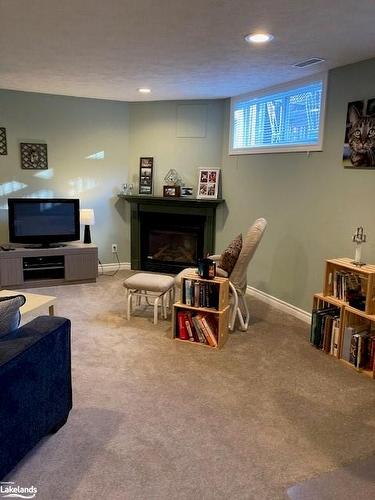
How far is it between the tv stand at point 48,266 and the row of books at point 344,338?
9.58 feet

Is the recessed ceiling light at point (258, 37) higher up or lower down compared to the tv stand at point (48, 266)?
higher up

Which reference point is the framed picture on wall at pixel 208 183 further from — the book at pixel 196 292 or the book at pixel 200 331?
the book at pixel 200 331

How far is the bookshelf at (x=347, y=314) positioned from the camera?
10.0 ft

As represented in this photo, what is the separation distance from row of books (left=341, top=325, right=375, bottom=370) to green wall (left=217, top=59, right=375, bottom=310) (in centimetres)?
62

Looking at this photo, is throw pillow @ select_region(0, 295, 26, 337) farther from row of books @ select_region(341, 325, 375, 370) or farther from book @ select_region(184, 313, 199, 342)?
row of books @ select_region(341, 325, 375, 370)

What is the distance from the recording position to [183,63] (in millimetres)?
3488

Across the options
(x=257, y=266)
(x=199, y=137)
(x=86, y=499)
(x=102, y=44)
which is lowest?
(x=86, y=499)

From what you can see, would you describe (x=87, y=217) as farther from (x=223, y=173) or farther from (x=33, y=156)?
(x=223, y=173)

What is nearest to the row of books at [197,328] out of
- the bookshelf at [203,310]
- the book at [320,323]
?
the bookshelf at [203,310]

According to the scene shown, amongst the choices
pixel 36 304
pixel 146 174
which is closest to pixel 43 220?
pixel 146 174

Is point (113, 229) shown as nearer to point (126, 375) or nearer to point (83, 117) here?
point (83, 117)

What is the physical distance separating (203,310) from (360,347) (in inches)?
48.7

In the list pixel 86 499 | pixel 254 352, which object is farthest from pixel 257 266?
pixel 86 499

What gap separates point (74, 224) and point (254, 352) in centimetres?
298
